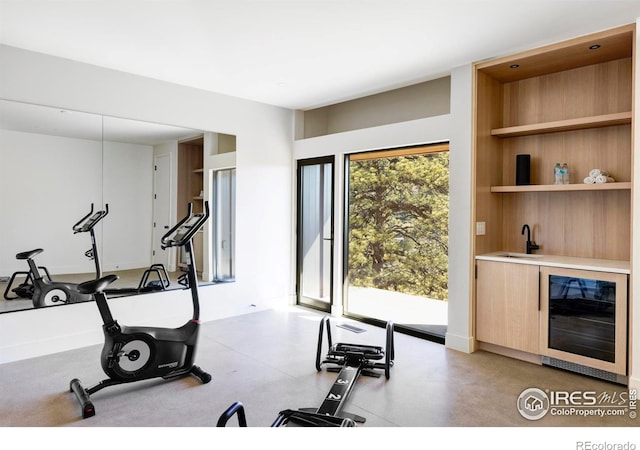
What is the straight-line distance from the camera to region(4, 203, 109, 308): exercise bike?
12.2 feet

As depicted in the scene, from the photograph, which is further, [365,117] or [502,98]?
[365,117]

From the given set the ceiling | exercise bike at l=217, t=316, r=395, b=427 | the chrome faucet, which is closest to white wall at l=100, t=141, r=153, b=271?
the ceiling

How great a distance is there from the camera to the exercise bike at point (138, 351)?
2.95m

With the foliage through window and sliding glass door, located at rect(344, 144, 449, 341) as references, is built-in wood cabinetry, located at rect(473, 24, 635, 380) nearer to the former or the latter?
sliding glass door, located at rect(344, 144, 449, 341)

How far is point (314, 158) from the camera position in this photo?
219 inches

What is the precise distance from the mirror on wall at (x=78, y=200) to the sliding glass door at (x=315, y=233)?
5.20ft

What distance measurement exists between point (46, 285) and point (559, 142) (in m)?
4.90

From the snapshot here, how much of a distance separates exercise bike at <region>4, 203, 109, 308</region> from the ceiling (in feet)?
5.14

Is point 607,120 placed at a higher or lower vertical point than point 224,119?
lower

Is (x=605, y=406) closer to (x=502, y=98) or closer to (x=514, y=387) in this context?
(x=514, y=387)

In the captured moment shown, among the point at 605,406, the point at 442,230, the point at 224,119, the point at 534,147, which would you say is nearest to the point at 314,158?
the point at 224,119

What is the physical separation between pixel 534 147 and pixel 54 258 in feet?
15.3

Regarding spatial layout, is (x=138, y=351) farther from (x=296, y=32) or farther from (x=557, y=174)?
(x=557, y=174)
